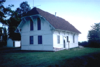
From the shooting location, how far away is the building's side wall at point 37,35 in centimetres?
1786

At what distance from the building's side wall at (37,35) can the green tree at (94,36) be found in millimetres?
17169

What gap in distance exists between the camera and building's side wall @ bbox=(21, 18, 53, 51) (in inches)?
703

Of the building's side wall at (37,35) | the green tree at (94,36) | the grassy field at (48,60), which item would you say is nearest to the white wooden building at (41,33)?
the building's side wall at (37,35)

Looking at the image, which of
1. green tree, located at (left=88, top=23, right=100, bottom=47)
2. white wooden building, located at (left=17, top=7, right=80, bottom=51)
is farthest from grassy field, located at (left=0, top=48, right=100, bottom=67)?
green tree, located at (left=88, top=23, right=100, bottom=47)

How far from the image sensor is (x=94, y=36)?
106ft

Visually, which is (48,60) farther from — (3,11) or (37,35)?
(3,11)

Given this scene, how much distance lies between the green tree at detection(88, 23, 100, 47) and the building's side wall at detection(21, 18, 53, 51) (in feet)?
56.3

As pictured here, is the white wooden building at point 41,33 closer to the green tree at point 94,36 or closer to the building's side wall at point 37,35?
the building's side wall at point 37,35

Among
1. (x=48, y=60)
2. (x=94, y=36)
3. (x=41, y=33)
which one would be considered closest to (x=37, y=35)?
(x=41, y=33)

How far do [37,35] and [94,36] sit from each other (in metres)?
21.6

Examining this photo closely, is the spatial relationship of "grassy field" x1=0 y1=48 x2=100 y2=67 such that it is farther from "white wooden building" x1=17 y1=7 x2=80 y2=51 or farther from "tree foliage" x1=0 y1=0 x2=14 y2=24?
"tree foliage" x1=0 y1=0 x2=14 y2=24

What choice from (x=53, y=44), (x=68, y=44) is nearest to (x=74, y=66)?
(x=53, y=44)

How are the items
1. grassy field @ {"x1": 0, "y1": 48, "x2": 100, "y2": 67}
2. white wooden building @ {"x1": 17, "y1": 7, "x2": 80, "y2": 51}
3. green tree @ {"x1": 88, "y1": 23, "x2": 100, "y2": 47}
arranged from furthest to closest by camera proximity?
green tree @ {"x1": 88, "y1": 23, "x2": 100, "y2": 47}, white wooden building @ {"x1": 17, "y1": 7, "x2": 80, "y2": 51}, grassy field @ {"x1": 0, "y1": 48, "x2": 100, "y2": 67}

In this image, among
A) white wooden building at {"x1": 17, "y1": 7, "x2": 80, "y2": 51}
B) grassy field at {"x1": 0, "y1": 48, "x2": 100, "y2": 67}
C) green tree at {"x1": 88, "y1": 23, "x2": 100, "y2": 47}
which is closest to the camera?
grassy field at {"x1": 0, "y1": 48, "x2": 100, "y2": 67}
